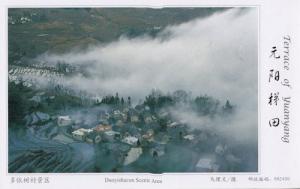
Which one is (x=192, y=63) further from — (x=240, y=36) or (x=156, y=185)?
(x=156, y=185)

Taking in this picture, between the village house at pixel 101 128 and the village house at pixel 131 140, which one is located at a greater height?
the village house at pixel 101 128

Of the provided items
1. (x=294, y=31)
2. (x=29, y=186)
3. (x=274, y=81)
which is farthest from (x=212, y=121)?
(x=29, y=186)
